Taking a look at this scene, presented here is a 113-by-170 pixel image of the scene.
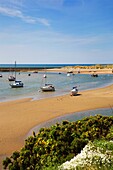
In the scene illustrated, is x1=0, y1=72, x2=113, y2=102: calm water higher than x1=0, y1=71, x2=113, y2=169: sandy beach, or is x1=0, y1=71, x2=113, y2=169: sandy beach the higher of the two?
x1=0, y1=71, x2=113, y2=169: sandy beach

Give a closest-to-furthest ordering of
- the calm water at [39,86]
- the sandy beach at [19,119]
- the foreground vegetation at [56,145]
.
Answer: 1. the foreground vegetation at [56,145]
2. the sandy beach at [19,119]
3. the calm water at [39,86]

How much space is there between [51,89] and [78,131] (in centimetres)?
4378

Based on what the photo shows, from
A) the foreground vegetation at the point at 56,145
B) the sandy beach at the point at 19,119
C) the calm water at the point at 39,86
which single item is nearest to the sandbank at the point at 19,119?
the sandy beach at the point at 19,119

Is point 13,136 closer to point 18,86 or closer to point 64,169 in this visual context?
point 64,169

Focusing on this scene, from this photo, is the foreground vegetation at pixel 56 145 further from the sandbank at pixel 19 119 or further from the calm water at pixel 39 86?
the calm water at pixel 39 86

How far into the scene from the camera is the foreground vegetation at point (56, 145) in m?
10.6

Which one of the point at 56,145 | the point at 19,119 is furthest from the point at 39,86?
the point at 56,145

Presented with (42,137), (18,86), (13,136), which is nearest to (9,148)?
(13,136)

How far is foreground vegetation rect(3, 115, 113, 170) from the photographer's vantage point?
10648 mm

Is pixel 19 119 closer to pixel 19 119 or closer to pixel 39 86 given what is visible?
pixel 19 119

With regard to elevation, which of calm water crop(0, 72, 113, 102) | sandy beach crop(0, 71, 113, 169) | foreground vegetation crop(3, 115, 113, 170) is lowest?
calm water crop(0, 72, 113, 102)

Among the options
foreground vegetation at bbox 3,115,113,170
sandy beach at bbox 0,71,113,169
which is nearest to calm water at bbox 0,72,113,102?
sandy beach at bbox 0,71,113,169

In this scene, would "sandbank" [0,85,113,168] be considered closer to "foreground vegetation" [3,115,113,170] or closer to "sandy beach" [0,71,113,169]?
"sandy beach" [0,71,113,169]

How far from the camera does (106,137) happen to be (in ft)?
38.5
